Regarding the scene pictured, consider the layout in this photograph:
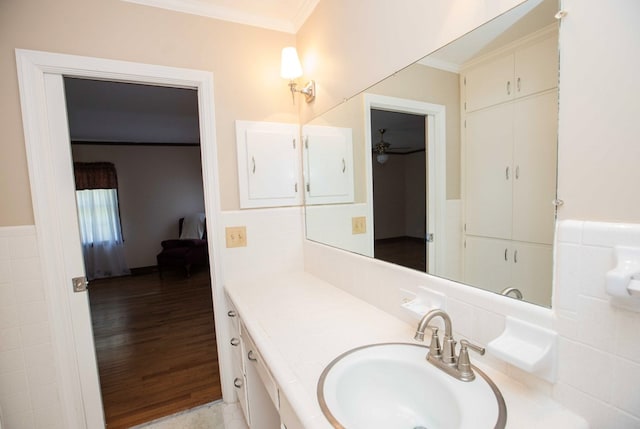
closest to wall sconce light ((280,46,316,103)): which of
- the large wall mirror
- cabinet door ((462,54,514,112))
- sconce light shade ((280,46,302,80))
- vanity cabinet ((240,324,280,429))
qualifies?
sconce light shade ((280,46,302,80))

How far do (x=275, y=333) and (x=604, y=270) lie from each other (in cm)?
97

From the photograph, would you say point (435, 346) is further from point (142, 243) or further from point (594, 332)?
point (142, 243)

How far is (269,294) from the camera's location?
1562mm

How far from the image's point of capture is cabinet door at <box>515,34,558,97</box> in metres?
0.67

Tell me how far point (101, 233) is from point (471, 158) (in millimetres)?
6197

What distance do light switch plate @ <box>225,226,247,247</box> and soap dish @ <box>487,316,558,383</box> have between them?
146cm

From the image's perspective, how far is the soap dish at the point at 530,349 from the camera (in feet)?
2.15

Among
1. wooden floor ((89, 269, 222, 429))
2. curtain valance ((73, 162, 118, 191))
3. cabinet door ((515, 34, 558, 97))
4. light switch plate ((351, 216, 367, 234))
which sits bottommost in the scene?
wooden floor ((89, 269, 222, 429))

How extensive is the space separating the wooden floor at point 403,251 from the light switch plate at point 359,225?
133mm

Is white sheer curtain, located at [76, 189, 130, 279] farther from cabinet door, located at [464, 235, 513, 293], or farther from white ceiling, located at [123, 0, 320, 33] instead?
cabinet door, located at [464, 235, 513, 293]

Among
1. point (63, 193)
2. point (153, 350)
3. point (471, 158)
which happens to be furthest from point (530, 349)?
point (153, 350)

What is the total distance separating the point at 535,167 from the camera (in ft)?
2.41

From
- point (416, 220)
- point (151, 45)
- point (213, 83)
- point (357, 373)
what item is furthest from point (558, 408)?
point (151, 45)

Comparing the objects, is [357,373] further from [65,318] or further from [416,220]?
[65,318]
